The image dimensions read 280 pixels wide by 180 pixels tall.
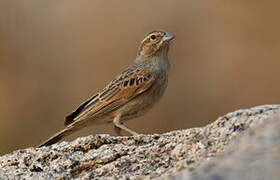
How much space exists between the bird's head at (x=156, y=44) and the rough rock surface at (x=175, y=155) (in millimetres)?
5613

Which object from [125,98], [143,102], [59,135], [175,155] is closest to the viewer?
[175,155]

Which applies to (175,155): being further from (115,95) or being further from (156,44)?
(156,44)

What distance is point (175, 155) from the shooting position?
19.4 feet

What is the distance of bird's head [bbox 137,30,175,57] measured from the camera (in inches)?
491

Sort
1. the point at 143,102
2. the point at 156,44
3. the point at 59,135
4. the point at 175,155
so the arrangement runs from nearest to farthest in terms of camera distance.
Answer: the point at 175,155 → the point at 59,135 → the point at 143,102 → the point at 156,44

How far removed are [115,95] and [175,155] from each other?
590 cm

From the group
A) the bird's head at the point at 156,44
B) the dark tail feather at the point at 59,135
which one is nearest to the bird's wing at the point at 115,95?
the dark tail feather at the point at 59,135

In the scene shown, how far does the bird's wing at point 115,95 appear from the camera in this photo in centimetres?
1151

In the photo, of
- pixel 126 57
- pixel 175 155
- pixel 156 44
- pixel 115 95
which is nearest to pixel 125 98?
pixel 115 95

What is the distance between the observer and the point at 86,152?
659 cm

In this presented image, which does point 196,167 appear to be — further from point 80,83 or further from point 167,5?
point 167,5

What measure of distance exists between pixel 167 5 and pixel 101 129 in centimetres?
733

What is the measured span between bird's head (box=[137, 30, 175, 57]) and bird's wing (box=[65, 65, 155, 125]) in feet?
1.63

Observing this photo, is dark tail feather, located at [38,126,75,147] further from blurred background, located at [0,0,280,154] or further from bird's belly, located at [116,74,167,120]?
blurred background, located at [0,0,280,154]
